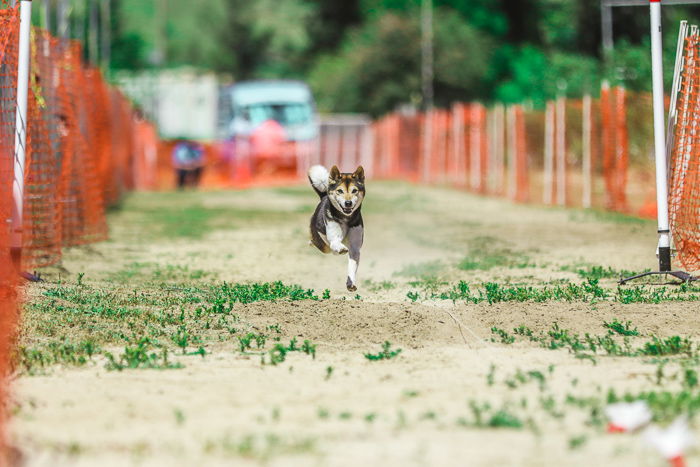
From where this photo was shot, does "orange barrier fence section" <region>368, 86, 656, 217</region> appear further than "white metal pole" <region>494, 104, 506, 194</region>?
No

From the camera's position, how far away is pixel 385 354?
Answer: 7395 millimetres

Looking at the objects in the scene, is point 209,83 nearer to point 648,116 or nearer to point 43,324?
point 648,116

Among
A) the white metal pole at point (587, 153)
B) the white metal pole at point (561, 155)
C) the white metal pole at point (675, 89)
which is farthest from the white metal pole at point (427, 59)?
the white metal pole at point (675, 89)

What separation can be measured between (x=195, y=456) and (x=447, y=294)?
16.7 ft

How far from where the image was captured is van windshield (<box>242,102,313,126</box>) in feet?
166

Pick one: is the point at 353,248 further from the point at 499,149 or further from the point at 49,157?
the point at 499,149

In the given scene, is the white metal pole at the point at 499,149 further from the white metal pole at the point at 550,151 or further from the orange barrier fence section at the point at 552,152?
the white metal pole at the point at 550,151

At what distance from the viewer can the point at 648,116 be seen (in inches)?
913

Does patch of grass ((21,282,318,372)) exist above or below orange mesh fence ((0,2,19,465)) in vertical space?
below

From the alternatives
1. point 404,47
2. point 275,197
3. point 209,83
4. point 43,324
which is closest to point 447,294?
point 43,324

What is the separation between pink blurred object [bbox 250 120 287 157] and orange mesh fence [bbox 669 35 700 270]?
119ft

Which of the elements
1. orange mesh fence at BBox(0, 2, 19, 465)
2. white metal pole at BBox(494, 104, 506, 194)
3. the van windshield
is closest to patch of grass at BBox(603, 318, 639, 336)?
orange mesh fence at BBox(0, 2, 19, 465)

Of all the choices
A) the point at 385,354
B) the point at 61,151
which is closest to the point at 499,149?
the point at 61,151

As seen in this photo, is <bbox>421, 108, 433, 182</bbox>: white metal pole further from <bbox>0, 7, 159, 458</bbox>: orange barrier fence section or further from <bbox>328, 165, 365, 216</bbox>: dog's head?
<bbox>328, 165, 365, 216</bbox>: dog's head
